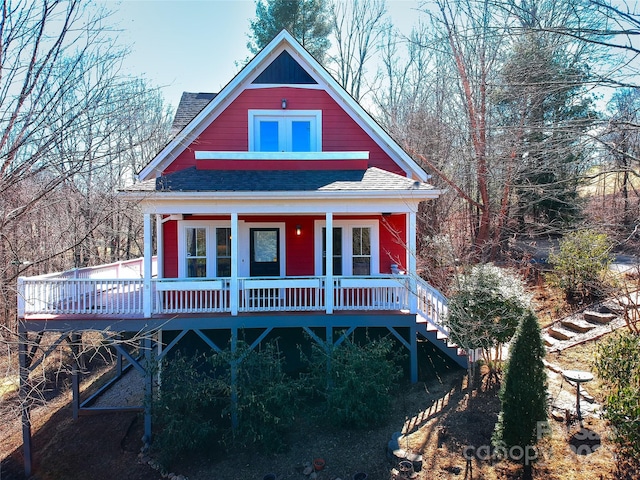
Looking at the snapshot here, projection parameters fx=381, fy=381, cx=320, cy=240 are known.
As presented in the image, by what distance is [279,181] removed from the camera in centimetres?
958

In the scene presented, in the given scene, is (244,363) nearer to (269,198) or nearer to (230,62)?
(269,198)

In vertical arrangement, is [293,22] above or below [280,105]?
above

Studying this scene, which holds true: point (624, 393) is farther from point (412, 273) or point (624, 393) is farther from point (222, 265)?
point (222, 265)

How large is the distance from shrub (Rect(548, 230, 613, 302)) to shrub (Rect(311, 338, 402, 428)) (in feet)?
21.9

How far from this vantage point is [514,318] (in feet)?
26.1

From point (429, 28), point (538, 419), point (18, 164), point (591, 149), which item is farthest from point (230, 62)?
point (538, 419)

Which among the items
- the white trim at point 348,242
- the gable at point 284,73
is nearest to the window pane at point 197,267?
the white trim at point 348,242

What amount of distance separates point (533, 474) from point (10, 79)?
396 inches

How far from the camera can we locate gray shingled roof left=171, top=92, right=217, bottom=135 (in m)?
12.4

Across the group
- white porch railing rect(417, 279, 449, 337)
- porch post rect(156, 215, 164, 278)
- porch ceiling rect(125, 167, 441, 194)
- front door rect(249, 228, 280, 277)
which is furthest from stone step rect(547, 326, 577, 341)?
porch post rect(156, 215, 164, 278)

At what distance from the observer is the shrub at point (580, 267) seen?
34.9ft

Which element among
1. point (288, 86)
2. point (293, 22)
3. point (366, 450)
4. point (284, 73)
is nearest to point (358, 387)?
point (366, 450)

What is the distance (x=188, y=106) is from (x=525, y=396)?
503 inches

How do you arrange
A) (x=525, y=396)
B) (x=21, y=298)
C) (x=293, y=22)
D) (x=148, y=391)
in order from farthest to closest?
(x=293, y=22)
(x=148, y=391)
(x=21, y=298)
(x=525, y=396)
